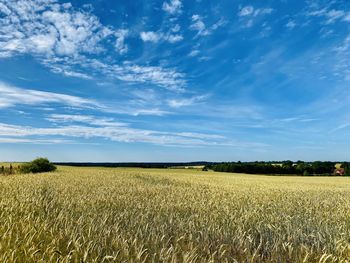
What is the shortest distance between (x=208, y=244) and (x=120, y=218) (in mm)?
2577

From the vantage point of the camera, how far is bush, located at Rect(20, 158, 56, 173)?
148ft

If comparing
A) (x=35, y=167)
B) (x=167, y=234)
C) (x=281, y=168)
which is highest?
(x=281, y=168)

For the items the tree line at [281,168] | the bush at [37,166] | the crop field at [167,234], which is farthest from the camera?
the tree line at [281,168]

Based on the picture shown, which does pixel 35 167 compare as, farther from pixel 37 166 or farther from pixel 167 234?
pixel 167 234

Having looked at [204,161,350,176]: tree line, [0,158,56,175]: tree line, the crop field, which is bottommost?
the crop field

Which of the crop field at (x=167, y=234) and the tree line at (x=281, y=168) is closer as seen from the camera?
the crop field at (x=167, y=234)

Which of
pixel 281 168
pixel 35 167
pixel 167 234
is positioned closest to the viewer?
pixel 167 234

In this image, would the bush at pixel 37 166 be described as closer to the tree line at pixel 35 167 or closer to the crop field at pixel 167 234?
the tree line at pixel 35 167

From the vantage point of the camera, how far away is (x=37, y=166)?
149ft

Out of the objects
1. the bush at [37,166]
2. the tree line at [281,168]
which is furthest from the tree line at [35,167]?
the tree line at [281,168]

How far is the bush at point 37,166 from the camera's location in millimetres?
44969

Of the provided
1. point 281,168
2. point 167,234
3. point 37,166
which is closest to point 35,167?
point 37,166

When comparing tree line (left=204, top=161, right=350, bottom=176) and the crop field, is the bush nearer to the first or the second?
the crop field

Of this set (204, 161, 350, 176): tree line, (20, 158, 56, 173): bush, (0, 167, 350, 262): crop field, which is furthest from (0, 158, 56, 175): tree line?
(204, 161, 350, 176): tree line
